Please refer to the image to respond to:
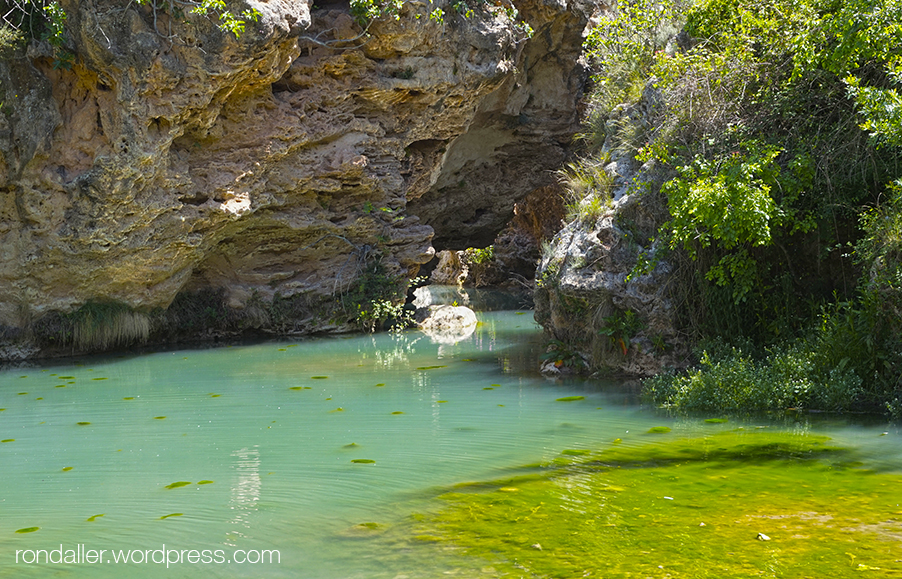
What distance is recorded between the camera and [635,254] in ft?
30.7

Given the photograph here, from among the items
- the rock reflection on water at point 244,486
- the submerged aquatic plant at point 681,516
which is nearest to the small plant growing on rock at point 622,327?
the submerged aquatic plant at point 681,516

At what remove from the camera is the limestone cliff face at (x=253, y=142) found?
12148 millimetres

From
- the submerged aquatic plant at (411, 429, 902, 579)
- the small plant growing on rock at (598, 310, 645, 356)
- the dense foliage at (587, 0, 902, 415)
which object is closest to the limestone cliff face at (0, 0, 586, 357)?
the dense foliage at (587, 0, 902, 415)

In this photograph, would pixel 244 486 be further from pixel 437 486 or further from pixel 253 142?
pixel 253 142

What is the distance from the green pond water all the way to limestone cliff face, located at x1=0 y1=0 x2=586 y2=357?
4263 mm

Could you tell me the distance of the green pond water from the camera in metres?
3.80

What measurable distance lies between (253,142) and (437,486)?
1057 cm

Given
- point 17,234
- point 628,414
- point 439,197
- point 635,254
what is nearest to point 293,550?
point 628,414

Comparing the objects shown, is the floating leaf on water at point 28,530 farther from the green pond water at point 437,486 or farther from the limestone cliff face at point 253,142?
the limestone cliff face at point 253,142

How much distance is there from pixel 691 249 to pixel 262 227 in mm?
9807

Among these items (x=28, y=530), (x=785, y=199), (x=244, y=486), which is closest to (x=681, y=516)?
(x=244, y=486)

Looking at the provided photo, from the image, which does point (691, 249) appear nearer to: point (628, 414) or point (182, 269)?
point (628, 414)

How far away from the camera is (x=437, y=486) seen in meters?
5.22

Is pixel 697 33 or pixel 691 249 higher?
pixel 697 33
